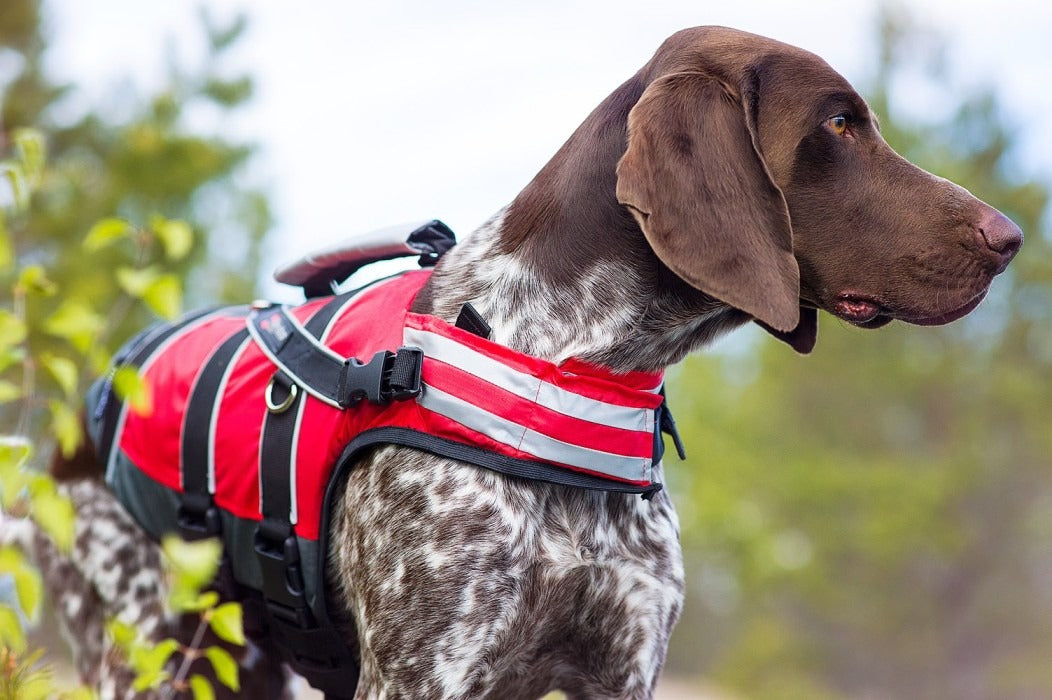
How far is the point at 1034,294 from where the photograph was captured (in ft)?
60.6

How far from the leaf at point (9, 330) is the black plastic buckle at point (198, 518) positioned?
1.67 metres

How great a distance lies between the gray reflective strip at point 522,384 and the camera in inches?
106

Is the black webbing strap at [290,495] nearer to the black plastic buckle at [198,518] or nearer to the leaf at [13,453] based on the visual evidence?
the black plastic buckle at [198,518]

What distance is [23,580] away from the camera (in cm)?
160

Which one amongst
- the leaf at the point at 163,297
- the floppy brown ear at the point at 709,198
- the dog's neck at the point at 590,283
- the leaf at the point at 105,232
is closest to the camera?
the leaf at the point at 163,297

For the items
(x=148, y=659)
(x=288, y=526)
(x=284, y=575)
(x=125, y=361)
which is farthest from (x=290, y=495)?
(x=148, y=659)

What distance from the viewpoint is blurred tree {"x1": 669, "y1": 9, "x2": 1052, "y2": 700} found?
18.6 metres

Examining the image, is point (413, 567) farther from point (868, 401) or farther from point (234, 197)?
point (234, 197)

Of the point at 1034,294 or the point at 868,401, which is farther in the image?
the point at 868,401

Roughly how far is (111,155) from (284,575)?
40.8 ft

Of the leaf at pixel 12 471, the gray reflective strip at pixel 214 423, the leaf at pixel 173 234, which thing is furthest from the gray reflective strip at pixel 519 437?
the leaf at pixel 12 471

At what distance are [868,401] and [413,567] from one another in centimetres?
1824

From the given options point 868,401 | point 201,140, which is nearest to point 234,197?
point 201,140

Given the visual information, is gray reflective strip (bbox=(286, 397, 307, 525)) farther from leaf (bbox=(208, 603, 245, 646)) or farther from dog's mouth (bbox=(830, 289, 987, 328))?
dog's mouth (bbox=(830, 289, 987, 328))
